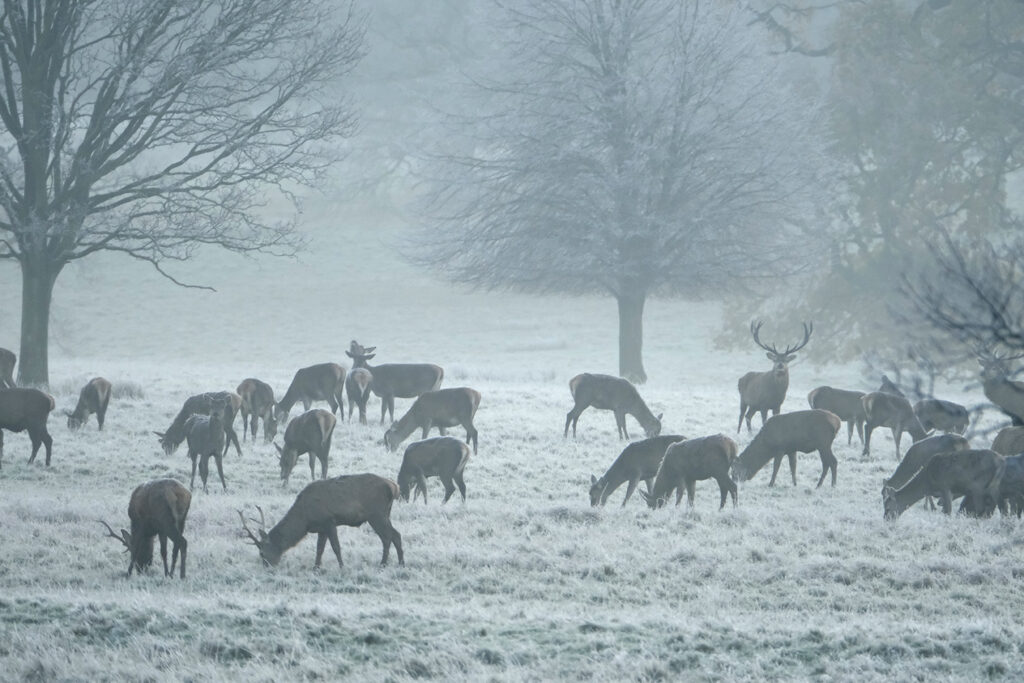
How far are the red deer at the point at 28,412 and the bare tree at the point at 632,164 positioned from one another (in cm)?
1546

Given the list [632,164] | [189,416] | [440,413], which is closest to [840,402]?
[440,413]

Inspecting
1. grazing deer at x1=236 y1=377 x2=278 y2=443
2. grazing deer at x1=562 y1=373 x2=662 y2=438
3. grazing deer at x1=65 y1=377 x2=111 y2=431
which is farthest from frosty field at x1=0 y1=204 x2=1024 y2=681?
grazing deer at x1=562 y1=373 x2=662 y2=438

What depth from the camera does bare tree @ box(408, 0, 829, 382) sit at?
29125 mm

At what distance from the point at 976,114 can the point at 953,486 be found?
2504 cm

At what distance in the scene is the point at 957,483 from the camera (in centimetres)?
1351

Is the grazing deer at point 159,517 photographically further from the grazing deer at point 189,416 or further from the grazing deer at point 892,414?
the grazing deer at point 892,414

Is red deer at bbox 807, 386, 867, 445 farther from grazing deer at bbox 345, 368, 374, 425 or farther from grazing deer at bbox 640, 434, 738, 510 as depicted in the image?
grazing deer at bbox 345, 368, 374, 425

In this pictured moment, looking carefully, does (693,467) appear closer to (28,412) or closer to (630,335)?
(28,412)

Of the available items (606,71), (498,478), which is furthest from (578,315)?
(498,478)

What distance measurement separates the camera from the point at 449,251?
31234 mm

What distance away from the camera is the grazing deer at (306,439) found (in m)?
15.5

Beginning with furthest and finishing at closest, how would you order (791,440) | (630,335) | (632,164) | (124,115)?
(630,335)
(632,164)
(124,115)
(791,440)

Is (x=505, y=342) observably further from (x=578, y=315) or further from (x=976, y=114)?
(x=976, y=114)

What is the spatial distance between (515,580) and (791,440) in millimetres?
5980
